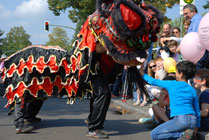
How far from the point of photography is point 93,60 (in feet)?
13.9

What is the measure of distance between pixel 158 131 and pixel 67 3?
21864 millimetres

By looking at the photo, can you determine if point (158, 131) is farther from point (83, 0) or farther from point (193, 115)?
point (83, 0)

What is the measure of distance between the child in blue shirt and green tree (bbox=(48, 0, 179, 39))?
714 inches

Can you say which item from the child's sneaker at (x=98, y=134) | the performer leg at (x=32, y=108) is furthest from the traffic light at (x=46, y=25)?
the child's sneaker at (x=98, y=134)

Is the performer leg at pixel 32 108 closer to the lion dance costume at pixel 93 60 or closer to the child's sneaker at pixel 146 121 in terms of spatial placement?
the lion dance costume at pixel 93 60

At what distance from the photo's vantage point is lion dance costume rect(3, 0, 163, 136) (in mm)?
3752

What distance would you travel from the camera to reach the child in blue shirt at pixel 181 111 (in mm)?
3561

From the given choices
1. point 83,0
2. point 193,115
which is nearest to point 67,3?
point 83,0

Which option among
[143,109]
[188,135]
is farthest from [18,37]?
[188,135]

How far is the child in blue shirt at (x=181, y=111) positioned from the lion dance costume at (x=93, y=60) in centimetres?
61

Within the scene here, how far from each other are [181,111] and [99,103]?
1310 mm

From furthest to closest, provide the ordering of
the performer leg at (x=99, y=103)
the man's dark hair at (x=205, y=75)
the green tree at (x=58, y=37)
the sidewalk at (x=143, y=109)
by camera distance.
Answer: the green tree at (x=58, y=37) → the performer leg at (x=99, y=103) → the man's dark hair at (x=205, y=75) → the sidewalk at (x=143, y=109)

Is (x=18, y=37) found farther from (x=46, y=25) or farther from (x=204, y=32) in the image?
(x=204, y=32)

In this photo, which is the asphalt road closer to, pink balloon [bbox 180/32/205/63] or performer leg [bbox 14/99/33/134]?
performer leg [bbox 14/99/33/134]
